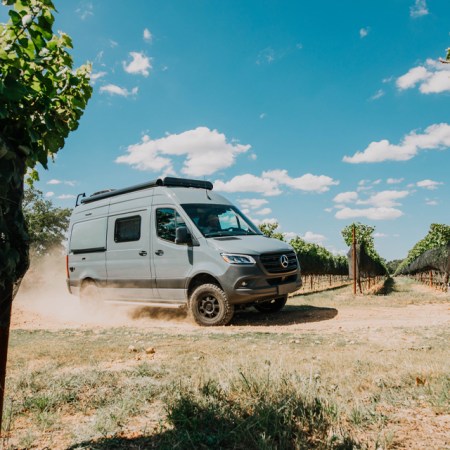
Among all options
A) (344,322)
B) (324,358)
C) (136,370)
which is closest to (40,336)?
(136,370)

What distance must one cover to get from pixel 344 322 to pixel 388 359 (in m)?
3.56

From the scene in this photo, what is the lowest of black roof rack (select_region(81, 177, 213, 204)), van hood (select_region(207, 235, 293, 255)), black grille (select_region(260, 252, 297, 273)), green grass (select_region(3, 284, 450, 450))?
green grass (select_region(3, 284, 450, 450))

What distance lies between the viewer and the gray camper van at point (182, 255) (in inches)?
294

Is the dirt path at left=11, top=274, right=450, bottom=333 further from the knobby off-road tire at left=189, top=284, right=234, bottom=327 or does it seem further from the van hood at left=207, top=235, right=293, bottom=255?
the van hood at left=207, top=235, right=293, bottom=255

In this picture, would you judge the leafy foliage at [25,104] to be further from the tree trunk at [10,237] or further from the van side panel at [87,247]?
the van side panel at [87,247]

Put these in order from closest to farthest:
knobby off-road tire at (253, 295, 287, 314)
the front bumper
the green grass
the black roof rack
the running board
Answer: the green grass
the front bumper
the running board
the black roof rack
knobby off-road tire at (253, 295, 287, 314)

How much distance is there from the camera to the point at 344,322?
297 inches

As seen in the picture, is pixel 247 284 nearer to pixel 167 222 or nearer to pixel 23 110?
pixel 167 222

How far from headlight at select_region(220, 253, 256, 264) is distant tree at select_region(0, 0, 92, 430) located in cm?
497

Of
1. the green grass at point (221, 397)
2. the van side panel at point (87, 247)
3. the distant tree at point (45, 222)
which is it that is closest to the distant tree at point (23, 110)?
the green grass at point (221, 397)

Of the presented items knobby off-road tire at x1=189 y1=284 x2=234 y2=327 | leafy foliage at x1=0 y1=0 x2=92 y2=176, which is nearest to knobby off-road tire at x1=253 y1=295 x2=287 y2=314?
knobby off-road tire at x1=189 y1=284 x2=234 y2=327

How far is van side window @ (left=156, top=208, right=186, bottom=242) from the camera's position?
8.20m

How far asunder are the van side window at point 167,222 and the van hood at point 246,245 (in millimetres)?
853

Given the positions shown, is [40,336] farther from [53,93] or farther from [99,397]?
[53,93]
